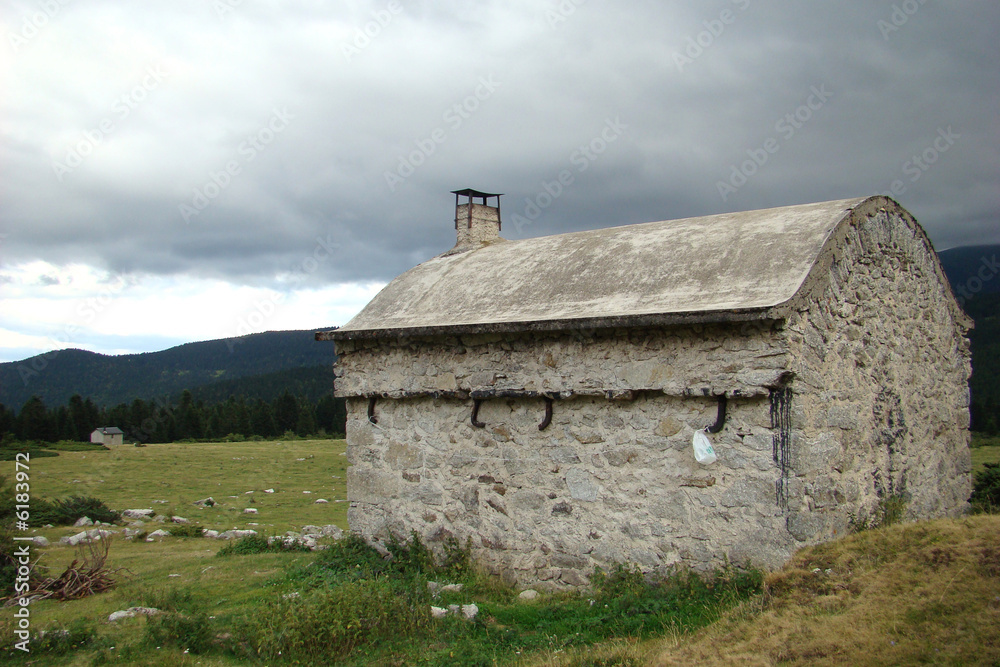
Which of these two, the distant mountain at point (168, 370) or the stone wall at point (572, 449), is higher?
the distant mountain at point (168, 370)

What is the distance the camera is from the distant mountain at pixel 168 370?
98688mm

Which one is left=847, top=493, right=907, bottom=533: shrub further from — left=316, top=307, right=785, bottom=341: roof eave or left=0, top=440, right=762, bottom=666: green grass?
left=316, top=307, right=785, bottom=341: roof eave

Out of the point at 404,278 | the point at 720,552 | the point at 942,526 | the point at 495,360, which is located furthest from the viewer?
the point at 404,278

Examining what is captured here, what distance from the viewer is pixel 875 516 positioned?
7.48 meters

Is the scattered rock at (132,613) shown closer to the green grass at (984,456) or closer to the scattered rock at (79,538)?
the scattered rock at (79,538)

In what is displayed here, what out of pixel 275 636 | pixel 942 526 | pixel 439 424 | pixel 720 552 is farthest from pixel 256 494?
pixel 942 526

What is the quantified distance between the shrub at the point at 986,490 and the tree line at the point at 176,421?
40746 mm

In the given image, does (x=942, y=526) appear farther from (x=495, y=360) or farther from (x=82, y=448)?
(x=82, y=448)

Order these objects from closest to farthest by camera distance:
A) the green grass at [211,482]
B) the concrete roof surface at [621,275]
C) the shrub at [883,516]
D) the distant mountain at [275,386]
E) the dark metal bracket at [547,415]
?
the shrub at [883,516], the concrete roof surface at [621,275], the dark metal bracket at [547,415], the green grass at [211,482], the distant mountain at [275,386]

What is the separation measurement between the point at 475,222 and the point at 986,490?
859 cm

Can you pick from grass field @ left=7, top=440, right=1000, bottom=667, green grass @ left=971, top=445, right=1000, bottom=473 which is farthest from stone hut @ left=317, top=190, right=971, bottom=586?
green grass @ left=971, top=445, right=1000, bottom=473

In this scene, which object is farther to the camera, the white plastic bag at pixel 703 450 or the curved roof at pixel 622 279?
the curved roof at pixel 622 279

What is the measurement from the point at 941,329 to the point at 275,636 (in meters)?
9.13

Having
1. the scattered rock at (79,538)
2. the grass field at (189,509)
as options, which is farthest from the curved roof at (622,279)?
the scattered rock at (79,538)
